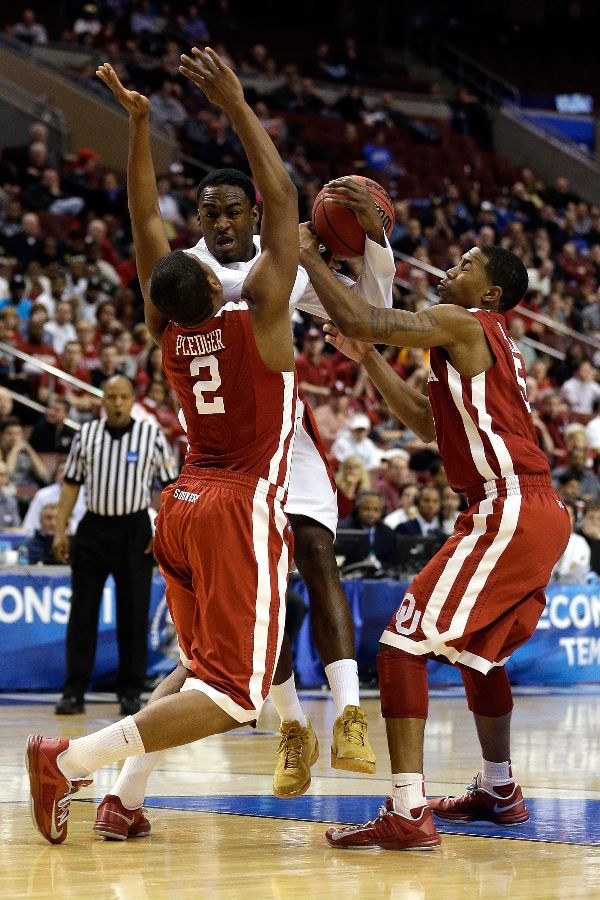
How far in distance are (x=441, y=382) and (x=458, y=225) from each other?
613 inches

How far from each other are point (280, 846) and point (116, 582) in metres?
4.60

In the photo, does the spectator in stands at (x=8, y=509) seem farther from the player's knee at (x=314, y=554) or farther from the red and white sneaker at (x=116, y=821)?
the red and white sneaker at (x=116, y=821)

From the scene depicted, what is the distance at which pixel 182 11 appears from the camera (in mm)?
22594

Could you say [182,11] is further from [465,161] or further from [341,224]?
[341,224]

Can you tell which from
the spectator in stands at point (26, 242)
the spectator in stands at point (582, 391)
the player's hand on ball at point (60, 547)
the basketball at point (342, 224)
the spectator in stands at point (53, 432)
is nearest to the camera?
the basketball at point (342, 224)

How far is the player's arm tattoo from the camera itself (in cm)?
445

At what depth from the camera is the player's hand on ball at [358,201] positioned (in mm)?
4523

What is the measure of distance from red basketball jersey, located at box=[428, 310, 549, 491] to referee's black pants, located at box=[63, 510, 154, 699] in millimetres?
4307

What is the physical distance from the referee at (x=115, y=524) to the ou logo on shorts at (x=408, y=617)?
14.2 feet

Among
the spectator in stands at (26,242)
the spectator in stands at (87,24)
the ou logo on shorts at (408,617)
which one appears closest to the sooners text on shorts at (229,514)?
the ou logo on shorts at (408,617)

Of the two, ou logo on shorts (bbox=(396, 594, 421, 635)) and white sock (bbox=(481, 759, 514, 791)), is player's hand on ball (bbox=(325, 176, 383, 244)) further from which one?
white sock (bbox=(481, 759, 514, 791))

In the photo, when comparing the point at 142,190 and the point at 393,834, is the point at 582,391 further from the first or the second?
the point at 393,834

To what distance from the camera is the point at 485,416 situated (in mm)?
4609

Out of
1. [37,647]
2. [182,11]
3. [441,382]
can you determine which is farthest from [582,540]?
[182,11]
